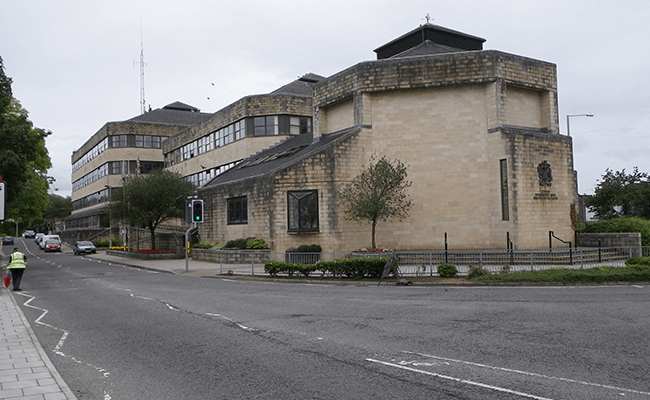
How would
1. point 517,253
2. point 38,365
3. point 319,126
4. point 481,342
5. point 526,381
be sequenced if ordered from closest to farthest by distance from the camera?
point 526,381 → point 38,365 → point 481,342 → point 517,253 → point 319,126

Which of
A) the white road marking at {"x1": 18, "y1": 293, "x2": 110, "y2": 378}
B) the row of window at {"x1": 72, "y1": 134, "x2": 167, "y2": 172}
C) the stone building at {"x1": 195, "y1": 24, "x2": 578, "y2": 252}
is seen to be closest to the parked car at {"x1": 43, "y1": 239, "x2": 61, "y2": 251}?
the row of window at {"x1": 72, "y1": 134, "x2": 167, "y2": 172}

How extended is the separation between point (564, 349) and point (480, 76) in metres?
20.3

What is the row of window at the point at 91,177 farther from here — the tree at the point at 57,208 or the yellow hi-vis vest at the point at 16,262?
the yellow hi-vis vest at the point at 16,262

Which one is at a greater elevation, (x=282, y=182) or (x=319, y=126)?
(x=319, y=126)

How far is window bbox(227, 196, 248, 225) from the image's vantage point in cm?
3066

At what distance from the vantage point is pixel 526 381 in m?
6.28

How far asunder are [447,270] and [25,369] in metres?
14.4

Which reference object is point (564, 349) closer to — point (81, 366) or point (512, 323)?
point (512, 323)

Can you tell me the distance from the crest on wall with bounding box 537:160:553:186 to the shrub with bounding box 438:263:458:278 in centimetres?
992

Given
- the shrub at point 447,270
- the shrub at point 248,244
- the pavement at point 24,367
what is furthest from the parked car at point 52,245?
the shrub at point 447,270

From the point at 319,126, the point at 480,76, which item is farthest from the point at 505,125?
the point at 319,126

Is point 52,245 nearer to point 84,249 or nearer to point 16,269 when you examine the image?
A: point 84,249

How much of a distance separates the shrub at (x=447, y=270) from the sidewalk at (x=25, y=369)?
1312 centimetres

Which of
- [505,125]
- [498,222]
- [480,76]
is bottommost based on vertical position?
[498,222]
